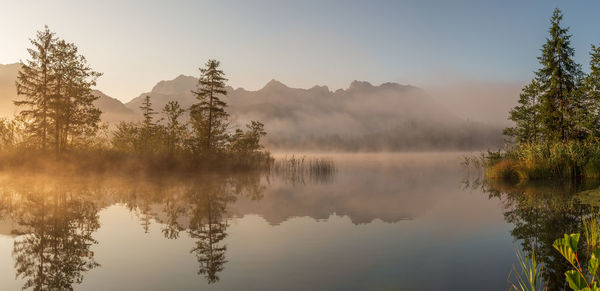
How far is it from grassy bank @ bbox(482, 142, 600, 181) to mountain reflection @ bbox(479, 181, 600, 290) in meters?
4.64

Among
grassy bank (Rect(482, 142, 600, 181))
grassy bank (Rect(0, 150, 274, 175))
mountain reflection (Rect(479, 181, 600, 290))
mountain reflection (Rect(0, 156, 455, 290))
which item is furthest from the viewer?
grassy bank (Rect(0, 150, 274, 175))

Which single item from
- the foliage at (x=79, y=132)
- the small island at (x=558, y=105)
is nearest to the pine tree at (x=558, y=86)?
the small island at (x=558, y=105)

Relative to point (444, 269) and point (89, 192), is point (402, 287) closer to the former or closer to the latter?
point (444, 269)

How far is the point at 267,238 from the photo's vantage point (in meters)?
12.0

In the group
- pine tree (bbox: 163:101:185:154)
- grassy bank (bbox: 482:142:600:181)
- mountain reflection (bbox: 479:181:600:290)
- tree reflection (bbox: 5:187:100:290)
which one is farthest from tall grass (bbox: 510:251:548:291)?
pine tree (bbox: 163:101:185:154)

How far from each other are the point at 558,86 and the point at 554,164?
50.7 ft

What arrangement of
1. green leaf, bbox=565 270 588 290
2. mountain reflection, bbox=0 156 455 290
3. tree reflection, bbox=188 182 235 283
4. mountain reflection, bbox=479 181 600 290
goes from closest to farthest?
green leaf, bbox=565 270 588 290 < mountain reflection, bbox=479 181 600 290 < tree reflection, bbox=188 182 235 283 < mountain reflection, bbox=0 156 455 290

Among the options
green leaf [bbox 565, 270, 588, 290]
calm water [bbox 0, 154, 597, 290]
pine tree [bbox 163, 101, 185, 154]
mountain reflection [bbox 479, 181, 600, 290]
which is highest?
pine tree [bbox 163, 101, 185, 154]

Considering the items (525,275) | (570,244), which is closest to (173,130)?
(525,275)

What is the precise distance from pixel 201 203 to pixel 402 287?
498 inches

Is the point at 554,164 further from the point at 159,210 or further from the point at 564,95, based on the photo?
the point at 159,210

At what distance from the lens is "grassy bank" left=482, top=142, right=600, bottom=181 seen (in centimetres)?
2889

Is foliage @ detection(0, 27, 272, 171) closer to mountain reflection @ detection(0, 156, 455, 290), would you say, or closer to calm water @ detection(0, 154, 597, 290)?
mountain reflection @ detection(0, 156, 455, 290)

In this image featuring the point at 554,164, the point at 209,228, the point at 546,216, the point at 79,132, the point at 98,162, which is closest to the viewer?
the point at 209,228
